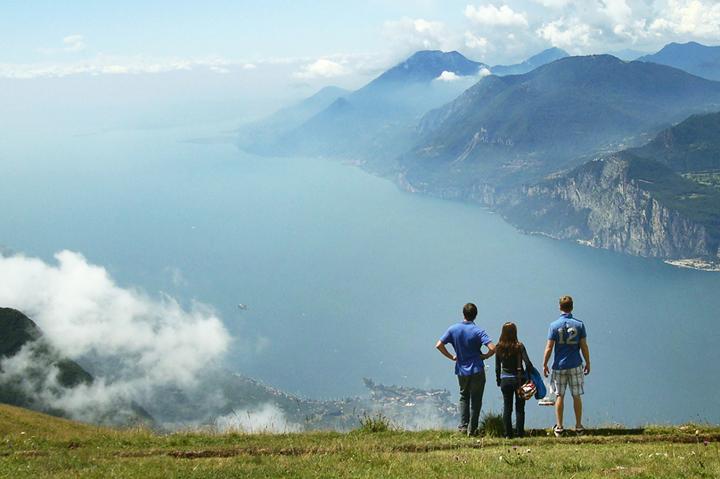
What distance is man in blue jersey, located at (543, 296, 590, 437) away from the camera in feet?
44.2

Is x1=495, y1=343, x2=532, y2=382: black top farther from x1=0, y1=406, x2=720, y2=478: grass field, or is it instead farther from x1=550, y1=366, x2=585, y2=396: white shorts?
x1=0, y1=406, x2=720, y2=478: grass field

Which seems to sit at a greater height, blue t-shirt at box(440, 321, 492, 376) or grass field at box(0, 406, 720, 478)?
blue t-shirt at box(440, 321, 492, 376)

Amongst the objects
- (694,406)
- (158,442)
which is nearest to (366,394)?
(694,406)

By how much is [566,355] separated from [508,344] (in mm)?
1610

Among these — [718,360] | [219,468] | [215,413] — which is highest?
[718,360]

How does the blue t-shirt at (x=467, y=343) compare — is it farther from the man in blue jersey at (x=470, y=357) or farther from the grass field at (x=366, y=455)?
the grass field at (x=366, y=455)

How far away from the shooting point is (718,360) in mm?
171250

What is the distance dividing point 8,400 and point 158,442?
16057cm

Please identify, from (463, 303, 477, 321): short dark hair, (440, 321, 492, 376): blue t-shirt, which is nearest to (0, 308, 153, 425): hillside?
(440, 321, 492, 376): blue t-shirt

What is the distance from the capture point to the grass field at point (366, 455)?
1070 cm

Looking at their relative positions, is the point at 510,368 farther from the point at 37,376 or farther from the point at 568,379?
the point at 37,376

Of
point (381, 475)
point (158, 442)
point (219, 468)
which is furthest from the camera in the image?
point (158, 442)

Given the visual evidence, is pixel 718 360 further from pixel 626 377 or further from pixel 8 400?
pixel 8 400

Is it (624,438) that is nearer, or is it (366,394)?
(624,438)
